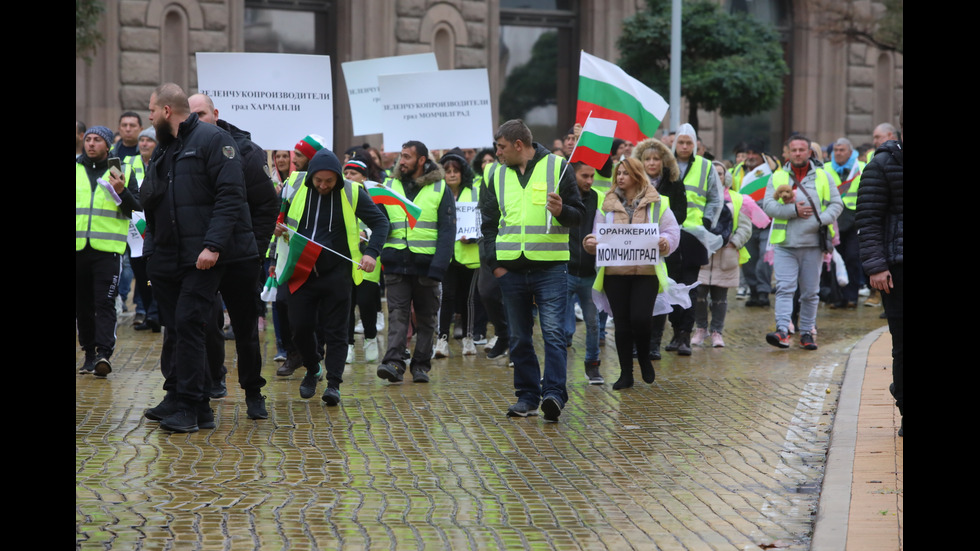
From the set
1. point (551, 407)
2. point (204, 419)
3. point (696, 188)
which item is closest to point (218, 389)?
point (204, 419)

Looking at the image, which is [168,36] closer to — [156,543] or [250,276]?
[250,276]

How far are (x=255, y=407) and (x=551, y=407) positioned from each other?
5.94 ft

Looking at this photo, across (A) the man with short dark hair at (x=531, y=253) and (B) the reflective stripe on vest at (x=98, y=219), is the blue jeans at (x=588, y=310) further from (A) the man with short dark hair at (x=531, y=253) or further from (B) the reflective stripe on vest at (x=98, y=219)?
(B) the reflective stripe on vest at (x=98, y=219)

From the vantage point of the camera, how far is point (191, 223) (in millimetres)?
8055

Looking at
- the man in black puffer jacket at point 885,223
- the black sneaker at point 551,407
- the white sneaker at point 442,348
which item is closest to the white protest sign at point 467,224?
the white sneaker at point 442,348

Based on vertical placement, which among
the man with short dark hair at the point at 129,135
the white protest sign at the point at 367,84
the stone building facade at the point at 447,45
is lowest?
the man with short dark hair at the point at 129,135

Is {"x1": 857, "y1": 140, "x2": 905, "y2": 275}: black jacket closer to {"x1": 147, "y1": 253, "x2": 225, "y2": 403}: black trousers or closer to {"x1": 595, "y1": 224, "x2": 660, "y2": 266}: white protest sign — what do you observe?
{"x1": 595, "y1": 224, "x2": 660, "y2": 266}: white protest sign

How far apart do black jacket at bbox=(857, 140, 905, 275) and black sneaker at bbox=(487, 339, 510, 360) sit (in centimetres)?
452

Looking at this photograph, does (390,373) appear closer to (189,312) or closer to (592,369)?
(592,369)

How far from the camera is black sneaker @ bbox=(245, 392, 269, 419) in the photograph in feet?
28.1

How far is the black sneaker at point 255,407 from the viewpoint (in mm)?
8570

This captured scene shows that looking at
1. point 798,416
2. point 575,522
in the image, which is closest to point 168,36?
point 798,416

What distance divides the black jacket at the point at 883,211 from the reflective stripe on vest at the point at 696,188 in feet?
13.3
